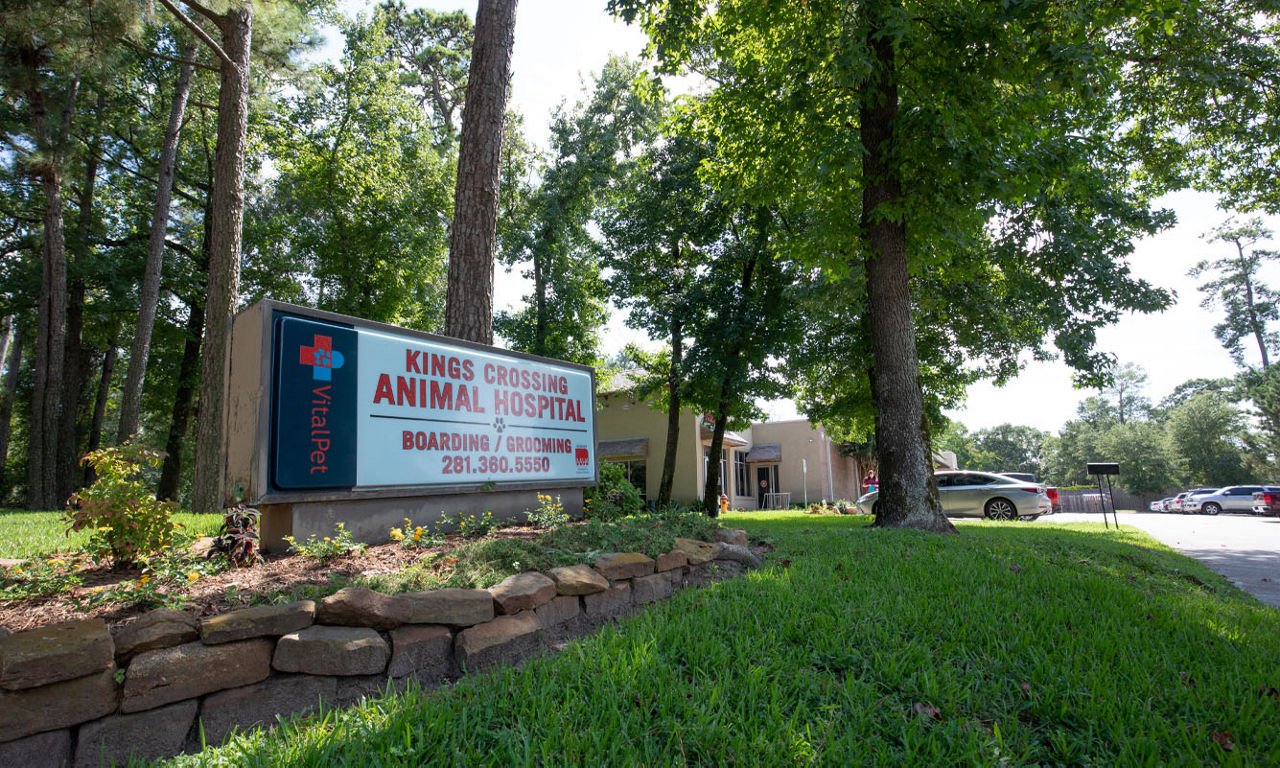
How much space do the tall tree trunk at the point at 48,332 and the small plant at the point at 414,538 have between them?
16385mm

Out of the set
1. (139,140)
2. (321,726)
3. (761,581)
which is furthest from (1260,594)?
(139,140)

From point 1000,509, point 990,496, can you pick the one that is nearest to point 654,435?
point 990,496

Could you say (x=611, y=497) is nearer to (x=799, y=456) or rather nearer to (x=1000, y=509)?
(x=1000, y=509)

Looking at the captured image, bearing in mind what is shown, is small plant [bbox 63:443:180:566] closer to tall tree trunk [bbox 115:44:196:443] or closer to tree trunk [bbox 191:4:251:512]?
tree trunk [bbox 191:4:251:512]

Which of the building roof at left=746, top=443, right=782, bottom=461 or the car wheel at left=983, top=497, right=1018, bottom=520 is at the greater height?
the building roof at left=746, top=443, right=782, bottom=461

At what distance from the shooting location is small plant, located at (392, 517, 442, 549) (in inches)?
180

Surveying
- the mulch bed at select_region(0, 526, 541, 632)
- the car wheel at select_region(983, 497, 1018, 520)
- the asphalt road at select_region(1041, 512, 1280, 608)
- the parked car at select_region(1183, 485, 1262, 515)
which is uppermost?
the mulch bed at select_region(0, 526, 541, 632)

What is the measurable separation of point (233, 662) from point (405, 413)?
272 centimetres

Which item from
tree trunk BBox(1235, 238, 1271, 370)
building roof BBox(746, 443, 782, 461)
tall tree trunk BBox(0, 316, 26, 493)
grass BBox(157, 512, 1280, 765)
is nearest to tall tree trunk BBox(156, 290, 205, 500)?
tall tree trunk BBox(0, 316, 26, 493)

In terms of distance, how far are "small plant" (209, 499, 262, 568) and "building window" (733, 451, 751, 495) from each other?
80.6ft

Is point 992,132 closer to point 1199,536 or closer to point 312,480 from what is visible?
point 312,480

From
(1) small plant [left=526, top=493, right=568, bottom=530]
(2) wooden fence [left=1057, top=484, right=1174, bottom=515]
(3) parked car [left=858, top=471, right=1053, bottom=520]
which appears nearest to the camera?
(1) small plant [left=526, top=493, right=568, bottom=530]

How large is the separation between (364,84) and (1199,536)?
88.8 feet

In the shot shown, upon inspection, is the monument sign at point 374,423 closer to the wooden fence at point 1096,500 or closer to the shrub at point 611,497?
the shrub at point 611,497
